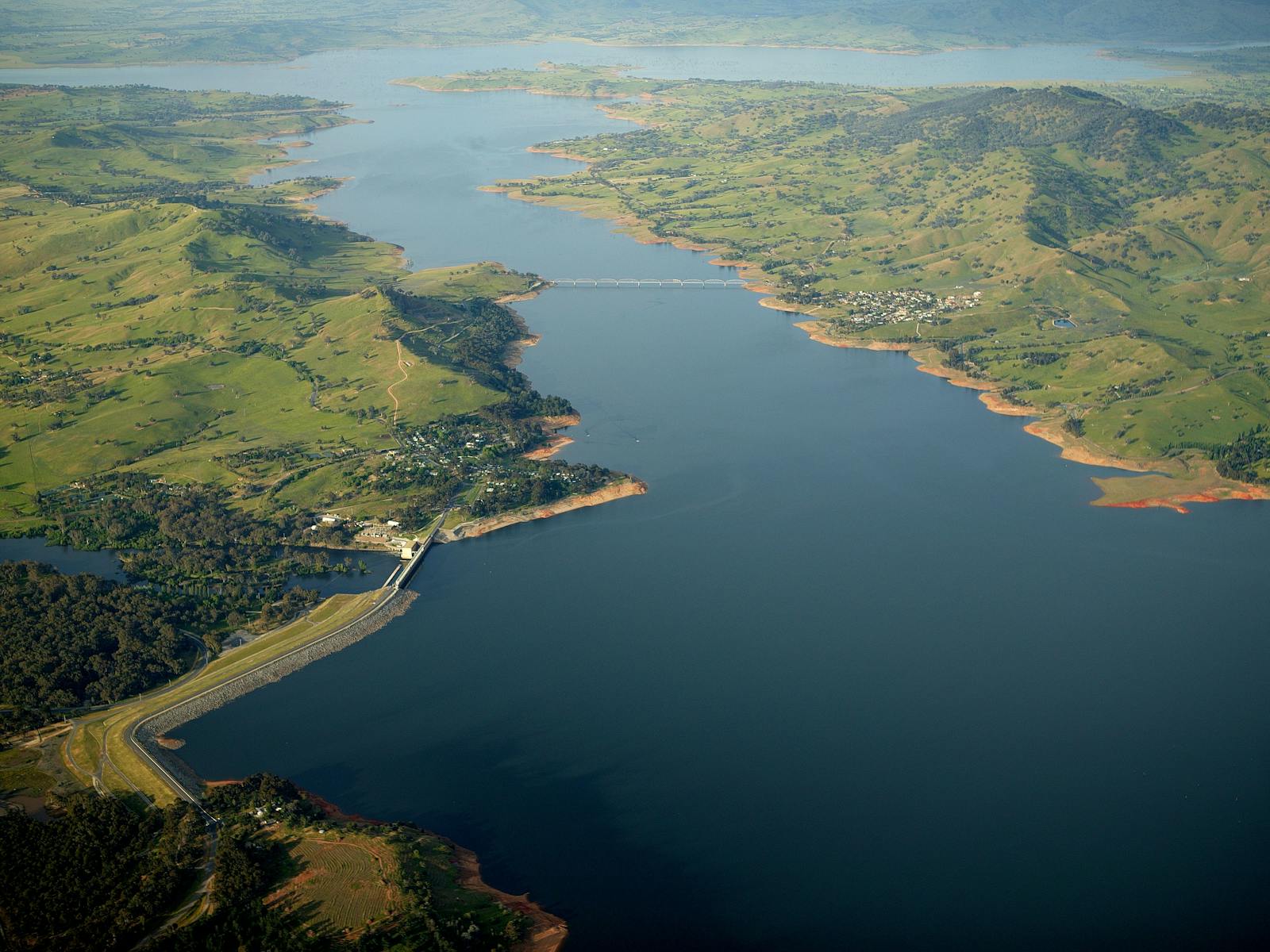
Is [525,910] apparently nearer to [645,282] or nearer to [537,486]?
[537,486]

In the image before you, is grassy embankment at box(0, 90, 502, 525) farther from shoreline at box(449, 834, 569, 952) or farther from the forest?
shoreline at box(449, 834, 569, 952)

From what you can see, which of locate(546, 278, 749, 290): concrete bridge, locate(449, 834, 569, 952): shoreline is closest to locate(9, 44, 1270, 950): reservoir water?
locate(449, 834, 569, 952): shoreline

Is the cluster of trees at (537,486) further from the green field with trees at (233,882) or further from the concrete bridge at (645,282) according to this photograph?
the concrete bridge at (645,282)

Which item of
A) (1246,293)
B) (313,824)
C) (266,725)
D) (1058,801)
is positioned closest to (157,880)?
(313,824)

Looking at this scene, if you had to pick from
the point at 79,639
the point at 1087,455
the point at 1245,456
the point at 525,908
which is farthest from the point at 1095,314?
the point at 79,639

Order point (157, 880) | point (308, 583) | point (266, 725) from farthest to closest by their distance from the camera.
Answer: point (308, 583) → point (266, 725) → point (157, 880)

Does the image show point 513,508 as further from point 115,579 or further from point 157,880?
point 157,880

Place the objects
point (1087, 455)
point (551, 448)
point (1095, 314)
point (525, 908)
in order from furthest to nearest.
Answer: point (1095, 314) → point (551, 448) → point (1087, 455) → point (525, 908)
